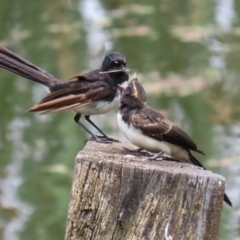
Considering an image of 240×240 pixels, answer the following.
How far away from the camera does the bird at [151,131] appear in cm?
383

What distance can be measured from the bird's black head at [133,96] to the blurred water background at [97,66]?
3055 millimetres

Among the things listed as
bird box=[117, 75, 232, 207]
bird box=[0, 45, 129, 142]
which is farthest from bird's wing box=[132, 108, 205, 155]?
bird box=[0, 45, 129, 142]

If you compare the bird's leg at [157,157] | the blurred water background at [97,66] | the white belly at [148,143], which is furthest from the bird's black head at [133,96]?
the blurred water background at [97,66]

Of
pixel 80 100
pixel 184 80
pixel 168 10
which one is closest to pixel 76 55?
pixel 184 80

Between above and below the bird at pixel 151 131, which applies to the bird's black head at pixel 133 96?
above

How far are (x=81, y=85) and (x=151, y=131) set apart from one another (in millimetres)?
1369

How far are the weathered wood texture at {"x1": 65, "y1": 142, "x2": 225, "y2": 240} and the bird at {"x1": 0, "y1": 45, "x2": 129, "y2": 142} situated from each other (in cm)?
155

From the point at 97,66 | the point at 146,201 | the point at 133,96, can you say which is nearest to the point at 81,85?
the point at 133,96

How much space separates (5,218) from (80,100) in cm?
278

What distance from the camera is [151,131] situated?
3822 mm

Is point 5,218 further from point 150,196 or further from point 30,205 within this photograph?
point 150,196

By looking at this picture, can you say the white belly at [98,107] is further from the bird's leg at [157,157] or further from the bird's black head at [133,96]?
the bird's leg at [157,157]

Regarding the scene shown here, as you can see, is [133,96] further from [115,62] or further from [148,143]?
[115,62]

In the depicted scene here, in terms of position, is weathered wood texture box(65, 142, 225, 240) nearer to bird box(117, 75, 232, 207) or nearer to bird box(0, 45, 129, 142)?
bird box(117, 75, 232, 207)
